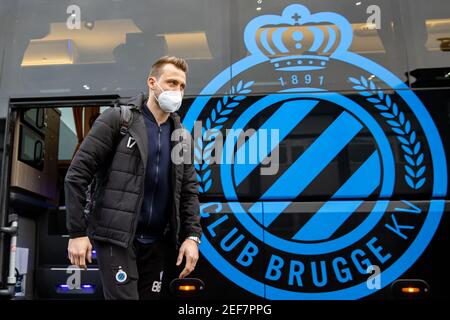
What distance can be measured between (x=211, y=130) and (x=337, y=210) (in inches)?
35.0

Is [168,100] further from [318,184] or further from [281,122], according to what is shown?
[318,184]

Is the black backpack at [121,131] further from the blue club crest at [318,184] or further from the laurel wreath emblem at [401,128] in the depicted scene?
the laurel wreath emblem at [401,128]

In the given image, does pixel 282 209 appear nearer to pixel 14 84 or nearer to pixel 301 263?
pixel 301 263

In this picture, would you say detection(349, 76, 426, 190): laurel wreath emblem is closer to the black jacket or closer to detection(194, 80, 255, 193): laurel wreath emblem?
detection(194, 80, 255, 193): laurel wreath emblem

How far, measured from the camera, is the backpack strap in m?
2.27

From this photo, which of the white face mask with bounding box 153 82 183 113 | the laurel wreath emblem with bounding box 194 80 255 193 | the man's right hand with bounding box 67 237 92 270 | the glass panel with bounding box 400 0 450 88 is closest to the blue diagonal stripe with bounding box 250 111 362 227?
the laurel wreath emblem with bounding box 194 80 255 193

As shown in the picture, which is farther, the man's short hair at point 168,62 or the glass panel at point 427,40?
the glass panel at point 427,40

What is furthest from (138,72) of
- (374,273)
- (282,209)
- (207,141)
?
(374,273)

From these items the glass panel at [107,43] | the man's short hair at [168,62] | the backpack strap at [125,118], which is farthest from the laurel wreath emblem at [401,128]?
the backpack strap at [125,118]

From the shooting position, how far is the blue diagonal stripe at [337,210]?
258 centimetres

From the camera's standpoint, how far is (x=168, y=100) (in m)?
2.43

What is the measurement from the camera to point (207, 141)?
2674mm

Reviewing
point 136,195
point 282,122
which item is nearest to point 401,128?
point 282,122

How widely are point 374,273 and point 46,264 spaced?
6.69 feet
